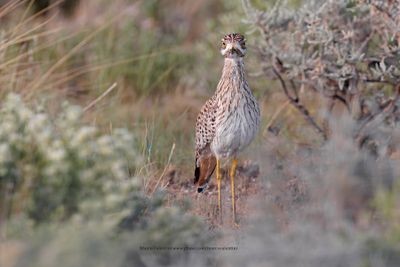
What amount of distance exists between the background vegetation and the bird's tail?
0.14 meters

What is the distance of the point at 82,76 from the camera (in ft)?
29.9

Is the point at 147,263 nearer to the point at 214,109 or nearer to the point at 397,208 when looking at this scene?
the point at 397,208

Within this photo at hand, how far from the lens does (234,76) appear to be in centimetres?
648

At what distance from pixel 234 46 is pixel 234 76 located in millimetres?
227

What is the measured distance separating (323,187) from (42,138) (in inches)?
57.1

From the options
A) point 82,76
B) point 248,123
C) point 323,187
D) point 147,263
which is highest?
point 82,76

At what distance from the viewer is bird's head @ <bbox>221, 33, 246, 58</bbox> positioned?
6395mm

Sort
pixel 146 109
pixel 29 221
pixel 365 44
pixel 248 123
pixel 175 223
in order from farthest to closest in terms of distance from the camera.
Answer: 1. pixel 146 109
2. pixel 365 44
3. pixel 248 123
4. pixel 175 223
5. pixel 29 221

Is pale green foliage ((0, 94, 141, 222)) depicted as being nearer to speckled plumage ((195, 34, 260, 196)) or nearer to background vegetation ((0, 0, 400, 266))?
background vegetation ((0, 0, 400, 266))

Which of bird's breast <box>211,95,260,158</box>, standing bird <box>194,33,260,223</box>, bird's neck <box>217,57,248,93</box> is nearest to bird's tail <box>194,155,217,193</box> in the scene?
standing bird <box>194,33,260,223</box>

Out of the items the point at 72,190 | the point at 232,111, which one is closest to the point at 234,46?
the point at 232,111

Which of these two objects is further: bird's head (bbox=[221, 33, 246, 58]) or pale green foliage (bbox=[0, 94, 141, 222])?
bird's head (bbox=[221, 33, 246, 58])

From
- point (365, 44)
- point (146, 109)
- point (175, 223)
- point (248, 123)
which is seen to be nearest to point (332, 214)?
point (175, 223)

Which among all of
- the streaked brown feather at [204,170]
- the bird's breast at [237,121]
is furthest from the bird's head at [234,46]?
the streaked brown feather at [204,170]
